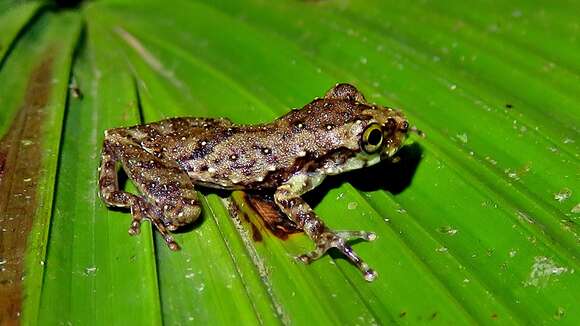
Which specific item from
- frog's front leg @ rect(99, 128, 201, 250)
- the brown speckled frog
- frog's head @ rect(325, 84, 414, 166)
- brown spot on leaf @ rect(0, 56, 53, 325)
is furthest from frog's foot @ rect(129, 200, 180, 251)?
frog's head @ rect(325, 84, 414, 166)

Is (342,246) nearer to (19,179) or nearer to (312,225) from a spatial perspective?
(312,225)

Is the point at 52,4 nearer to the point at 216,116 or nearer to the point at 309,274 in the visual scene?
the point at 216,116

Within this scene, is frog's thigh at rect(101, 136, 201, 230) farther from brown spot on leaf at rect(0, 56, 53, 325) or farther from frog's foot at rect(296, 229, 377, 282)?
frog's foot at rect(296, 229, 377, 282)

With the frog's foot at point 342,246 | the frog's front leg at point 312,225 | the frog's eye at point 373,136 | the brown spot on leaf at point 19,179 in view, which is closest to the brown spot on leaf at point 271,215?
the frog's front leg at point 312,225

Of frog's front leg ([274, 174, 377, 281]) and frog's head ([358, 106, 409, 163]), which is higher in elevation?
frog's head ([358, 106, 409, 163])

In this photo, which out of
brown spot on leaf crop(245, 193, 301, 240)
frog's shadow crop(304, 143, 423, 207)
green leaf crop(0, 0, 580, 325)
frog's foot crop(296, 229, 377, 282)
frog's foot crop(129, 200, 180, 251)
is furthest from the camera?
frog's shadow crop(304, 143, 423, 207)

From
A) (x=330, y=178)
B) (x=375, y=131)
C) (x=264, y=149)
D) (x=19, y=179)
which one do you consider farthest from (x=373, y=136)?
(x=19, y=179)
